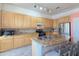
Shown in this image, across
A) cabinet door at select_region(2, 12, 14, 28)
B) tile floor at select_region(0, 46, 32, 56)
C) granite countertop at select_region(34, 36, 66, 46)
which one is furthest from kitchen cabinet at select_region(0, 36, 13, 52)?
granite countertop at select_region(34, 36, 66, 46)

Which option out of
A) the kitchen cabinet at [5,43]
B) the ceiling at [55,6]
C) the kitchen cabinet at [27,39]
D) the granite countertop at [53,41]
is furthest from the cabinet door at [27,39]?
the ceiling at [55,6]

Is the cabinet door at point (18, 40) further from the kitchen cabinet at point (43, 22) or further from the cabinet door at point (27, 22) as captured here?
the kitchen cabinet at point (43, 22)

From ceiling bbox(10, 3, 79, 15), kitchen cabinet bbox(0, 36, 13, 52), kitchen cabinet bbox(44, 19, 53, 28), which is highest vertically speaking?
ceiling bbox(10, 3, 79, 15)

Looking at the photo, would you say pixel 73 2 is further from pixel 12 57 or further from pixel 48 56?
pixel 12 57

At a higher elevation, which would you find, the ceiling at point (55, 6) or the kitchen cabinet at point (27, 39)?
the ceiling at point (55, 6)

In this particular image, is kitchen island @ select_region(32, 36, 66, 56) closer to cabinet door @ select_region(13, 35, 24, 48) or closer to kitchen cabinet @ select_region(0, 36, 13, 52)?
cabinet door @ select_region(13, 35, 24, 48)

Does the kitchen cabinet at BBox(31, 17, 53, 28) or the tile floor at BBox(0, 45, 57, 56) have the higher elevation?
the kitchen cabinet at BBox(31, 17, 53, 28)

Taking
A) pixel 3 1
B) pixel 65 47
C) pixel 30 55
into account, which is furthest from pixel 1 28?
pixel 65 47

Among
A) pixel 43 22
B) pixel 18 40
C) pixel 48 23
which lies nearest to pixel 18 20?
pixel 18 40

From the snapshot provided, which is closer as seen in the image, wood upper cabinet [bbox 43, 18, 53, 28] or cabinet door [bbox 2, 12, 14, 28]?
cabinet door [bbox 2, 12, 14, 28]

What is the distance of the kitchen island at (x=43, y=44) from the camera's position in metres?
2.08

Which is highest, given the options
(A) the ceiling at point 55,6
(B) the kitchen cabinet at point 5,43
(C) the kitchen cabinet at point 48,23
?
(A) the ceiling at point 55,6

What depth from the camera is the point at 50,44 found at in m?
2.12

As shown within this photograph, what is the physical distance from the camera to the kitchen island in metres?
2.08
